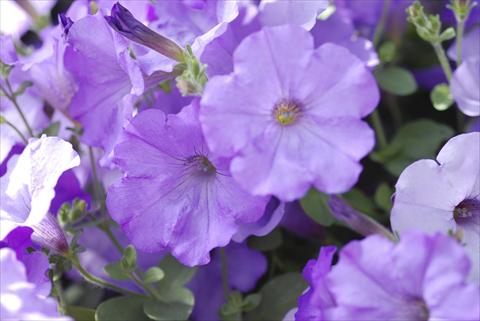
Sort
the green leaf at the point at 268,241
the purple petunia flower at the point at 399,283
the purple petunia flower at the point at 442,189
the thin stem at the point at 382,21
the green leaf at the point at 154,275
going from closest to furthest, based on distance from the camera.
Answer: the purple petunia flower at the point at 399,283 < the purple petunia flower at the point at 442,189 < the green leaf at the point at 154,275 < the green leaf at the point at 268,241 < the thin stem at the point at 382,21

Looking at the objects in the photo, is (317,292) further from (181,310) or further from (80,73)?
(80,73)

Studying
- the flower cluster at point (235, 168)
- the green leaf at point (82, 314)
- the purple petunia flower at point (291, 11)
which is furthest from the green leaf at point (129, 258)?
the purple petunia flower at point (291, 11)

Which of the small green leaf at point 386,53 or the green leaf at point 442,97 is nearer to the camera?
the green leaf at point 442,97

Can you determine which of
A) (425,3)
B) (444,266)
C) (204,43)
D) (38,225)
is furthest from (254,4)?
(444,266)

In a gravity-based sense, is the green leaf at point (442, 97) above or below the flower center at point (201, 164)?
below

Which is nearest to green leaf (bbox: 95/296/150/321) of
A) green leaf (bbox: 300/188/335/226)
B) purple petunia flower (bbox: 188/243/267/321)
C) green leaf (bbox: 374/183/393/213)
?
purple petunia flower (bbox: 188/243/267/321)

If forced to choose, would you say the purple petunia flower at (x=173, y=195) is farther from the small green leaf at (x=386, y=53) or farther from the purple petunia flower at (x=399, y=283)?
the small green leaf at (x=386, y=53)

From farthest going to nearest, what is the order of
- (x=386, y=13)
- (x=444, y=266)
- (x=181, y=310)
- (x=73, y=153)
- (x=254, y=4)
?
(x=386, y=13)
(x=254, y=4)
(x=181, y=310)
(x=73, y=153)
(x=444, y=266)

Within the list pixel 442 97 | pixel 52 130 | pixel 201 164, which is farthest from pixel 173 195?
pixel 442 97
